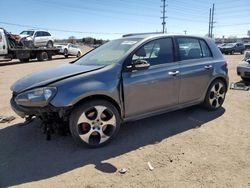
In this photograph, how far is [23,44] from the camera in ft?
66.3

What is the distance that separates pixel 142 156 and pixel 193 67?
86.4 inches

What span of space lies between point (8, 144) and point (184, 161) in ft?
8.95

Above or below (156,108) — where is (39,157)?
below

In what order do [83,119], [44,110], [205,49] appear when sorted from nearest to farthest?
[44,110] → [83,119] → [205,49]

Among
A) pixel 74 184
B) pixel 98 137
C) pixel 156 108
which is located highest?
pixel 156 108

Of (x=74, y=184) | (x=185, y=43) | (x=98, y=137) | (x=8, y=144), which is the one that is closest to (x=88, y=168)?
(x=74, y=184)

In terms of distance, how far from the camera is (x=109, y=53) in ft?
15.2

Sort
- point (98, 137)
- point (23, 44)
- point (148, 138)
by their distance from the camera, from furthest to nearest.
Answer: point (23, 44)
point (148, 138)
point (98, 137)

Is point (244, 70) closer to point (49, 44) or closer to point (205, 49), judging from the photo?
point (205, 49)

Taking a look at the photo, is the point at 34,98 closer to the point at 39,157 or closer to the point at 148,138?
the point at 39,157

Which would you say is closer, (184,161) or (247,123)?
(184,161)

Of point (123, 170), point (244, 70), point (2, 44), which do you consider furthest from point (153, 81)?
point (2, 44)

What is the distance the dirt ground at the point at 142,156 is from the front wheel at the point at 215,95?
50 centimetres

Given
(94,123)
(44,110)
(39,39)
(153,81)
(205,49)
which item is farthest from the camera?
(39,39)
